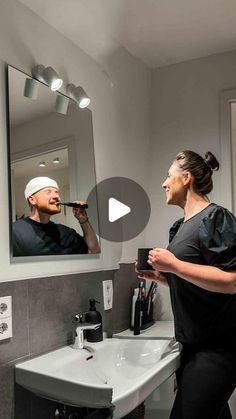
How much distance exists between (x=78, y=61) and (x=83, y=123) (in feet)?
0.97

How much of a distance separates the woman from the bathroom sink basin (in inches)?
4.1

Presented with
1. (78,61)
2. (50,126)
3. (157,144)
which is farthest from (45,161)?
(157,144)

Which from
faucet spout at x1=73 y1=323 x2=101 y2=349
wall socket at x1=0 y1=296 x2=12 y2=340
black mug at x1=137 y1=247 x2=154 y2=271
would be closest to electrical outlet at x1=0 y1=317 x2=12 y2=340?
wall socket at x1=0 y1=296 x2=12 y2=340

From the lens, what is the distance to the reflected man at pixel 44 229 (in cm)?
141

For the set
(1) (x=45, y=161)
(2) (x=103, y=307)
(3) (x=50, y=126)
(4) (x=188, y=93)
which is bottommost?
(2) (x=103, y=307)

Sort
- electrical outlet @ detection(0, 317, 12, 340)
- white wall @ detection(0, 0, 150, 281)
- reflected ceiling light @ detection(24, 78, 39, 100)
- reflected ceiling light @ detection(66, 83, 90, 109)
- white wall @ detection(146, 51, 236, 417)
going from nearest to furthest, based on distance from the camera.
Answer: electrical outlet @ detection(0, 317, 12, 340) < white wall @ detection(0, 0, 150, 281) < reflected ceiling light @ detection(24, 78, 39, 100) < reflected ceiling light @ detection(66, 83, 90, 109) < white wall @ detection(146, 51, 236, 417)

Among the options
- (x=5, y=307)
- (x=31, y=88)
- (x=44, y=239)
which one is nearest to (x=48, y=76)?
(x=31, y=88)

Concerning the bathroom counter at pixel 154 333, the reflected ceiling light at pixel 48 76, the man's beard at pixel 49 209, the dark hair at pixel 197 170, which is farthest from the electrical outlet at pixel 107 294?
the reflected ceiling light at pixel 48 76

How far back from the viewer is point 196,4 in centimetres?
174

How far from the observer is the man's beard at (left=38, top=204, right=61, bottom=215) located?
1.54 metres

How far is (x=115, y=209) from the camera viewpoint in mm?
1990

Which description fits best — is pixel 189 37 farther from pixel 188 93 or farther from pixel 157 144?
A: pixel 157 144

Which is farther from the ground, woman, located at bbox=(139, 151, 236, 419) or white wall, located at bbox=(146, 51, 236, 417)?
white wall, located at bbox=(146, 51, 236, 417)

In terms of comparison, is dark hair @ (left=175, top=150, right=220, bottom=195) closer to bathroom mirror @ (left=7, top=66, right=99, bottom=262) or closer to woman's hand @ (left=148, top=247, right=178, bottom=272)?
woman's hand @ (left=148, top=247, right=178, bottom=272)
